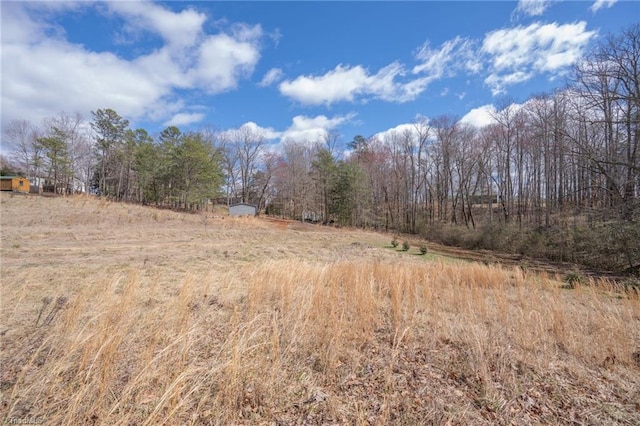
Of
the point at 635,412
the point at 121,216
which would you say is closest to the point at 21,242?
the point at 121,216

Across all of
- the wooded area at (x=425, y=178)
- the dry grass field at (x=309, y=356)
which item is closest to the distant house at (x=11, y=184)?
the wooded area at (x=425, y=178)

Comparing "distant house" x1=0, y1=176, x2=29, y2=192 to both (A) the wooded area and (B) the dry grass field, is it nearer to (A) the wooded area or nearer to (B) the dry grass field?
(A) the wooded area

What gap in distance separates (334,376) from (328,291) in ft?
5.71

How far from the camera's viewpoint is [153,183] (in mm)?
39312

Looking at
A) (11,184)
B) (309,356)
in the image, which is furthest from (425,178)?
(11,184)

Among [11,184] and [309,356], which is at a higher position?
[11,184]

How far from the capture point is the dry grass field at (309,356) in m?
2.15

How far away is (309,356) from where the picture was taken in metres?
2.94

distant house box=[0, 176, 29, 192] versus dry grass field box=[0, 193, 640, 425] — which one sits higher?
distant house box=[0, 176, 29, 192]

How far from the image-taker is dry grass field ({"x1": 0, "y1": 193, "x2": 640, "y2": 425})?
215 cm

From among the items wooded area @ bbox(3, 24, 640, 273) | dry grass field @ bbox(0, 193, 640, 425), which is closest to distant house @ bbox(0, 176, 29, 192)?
wooded area @ bbox(3, 24, 640, 273)

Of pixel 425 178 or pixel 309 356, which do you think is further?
pixel 425 178

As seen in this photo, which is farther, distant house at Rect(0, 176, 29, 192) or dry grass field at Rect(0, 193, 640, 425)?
distant house at Rect(0, 176, 29, 192)

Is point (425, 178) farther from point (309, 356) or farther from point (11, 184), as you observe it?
point (11, 184)
